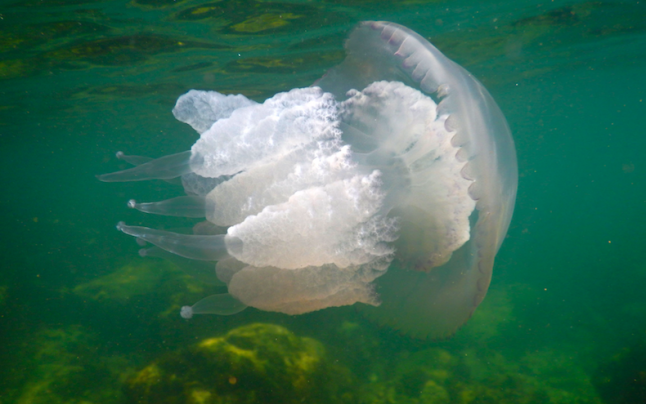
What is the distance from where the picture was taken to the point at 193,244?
7.84 feet

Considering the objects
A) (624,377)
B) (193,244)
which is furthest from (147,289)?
(624,377)

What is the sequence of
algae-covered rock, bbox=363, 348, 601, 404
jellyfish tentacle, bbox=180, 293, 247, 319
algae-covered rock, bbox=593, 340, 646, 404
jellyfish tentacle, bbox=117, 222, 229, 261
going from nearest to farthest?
jellyfish tentacle, bbox=117, 222, 229, 261 < jellyfish tentacle, bbox=180, 293, 247, 319 < algae-covered rock, bbox=363, 348, 601, 404 < algae-covered rock, bbox=593, 340, 646, 404

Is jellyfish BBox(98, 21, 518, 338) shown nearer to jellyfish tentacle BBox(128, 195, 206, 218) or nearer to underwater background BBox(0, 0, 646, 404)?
jellyfish tentacle BBox(128, 195, 206, 218)

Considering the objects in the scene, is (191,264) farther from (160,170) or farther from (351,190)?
(351,190)

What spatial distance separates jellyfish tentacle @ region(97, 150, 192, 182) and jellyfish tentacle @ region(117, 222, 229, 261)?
46cm

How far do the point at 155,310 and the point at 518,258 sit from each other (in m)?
14.7

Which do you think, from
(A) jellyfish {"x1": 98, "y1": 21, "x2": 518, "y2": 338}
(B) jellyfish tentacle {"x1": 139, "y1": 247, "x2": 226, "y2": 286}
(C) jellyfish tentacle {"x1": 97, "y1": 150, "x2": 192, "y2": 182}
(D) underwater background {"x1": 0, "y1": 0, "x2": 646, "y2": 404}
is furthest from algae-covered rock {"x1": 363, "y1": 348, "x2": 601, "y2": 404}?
(C) jellyfish tentacle {"x1": 97, "y1": 150, "x2": 192, "y2": 182}

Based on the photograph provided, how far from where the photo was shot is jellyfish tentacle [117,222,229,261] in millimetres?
2346

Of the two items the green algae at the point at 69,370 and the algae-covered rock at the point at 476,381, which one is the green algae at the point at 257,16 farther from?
the algae-covered rock at the point at 476,381

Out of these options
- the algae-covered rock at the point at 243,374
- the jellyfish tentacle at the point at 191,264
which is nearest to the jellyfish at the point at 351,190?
the jellyfish tentacle at the point at 191,264

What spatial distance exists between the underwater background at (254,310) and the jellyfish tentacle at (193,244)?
145 cm

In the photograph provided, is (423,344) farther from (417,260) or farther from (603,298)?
(603,298)

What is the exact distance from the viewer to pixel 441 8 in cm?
732

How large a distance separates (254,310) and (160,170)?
2.73 m
